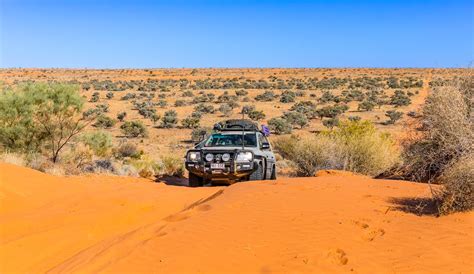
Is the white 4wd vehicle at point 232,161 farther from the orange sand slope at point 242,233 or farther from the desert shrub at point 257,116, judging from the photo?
the desert shrub at point 257,116

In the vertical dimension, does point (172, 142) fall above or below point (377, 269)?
below

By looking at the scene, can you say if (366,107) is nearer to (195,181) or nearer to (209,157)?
(195,181)

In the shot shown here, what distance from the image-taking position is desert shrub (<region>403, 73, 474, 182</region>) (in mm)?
9492

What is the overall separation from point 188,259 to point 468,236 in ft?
10.8

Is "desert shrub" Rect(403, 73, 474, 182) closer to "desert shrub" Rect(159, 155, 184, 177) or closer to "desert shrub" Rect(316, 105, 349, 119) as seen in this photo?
"desert shrub" Rect(159, 155, 184, 177)

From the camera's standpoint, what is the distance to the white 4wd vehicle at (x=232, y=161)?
11062mm

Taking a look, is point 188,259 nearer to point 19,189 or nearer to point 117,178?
point 19,189

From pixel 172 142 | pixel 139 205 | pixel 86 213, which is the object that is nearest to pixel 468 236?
pixel 139 205

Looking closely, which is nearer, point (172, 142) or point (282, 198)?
point (282, 198)

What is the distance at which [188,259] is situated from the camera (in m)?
5.36

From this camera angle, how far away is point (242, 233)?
606 cm

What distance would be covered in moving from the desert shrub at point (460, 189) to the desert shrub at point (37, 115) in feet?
41.0

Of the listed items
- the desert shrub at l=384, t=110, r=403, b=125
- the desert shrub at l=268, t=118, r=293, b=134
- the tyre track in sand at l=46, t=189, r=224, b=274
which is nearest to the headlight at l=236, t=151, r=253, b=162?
the tyre track in sand at l=46, t=189, r=224, b=274

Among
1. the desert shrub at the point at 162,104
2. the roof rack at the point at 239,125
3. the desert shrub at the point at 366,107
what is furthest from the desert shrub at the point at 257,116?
the roof rack at the point at 239,125
